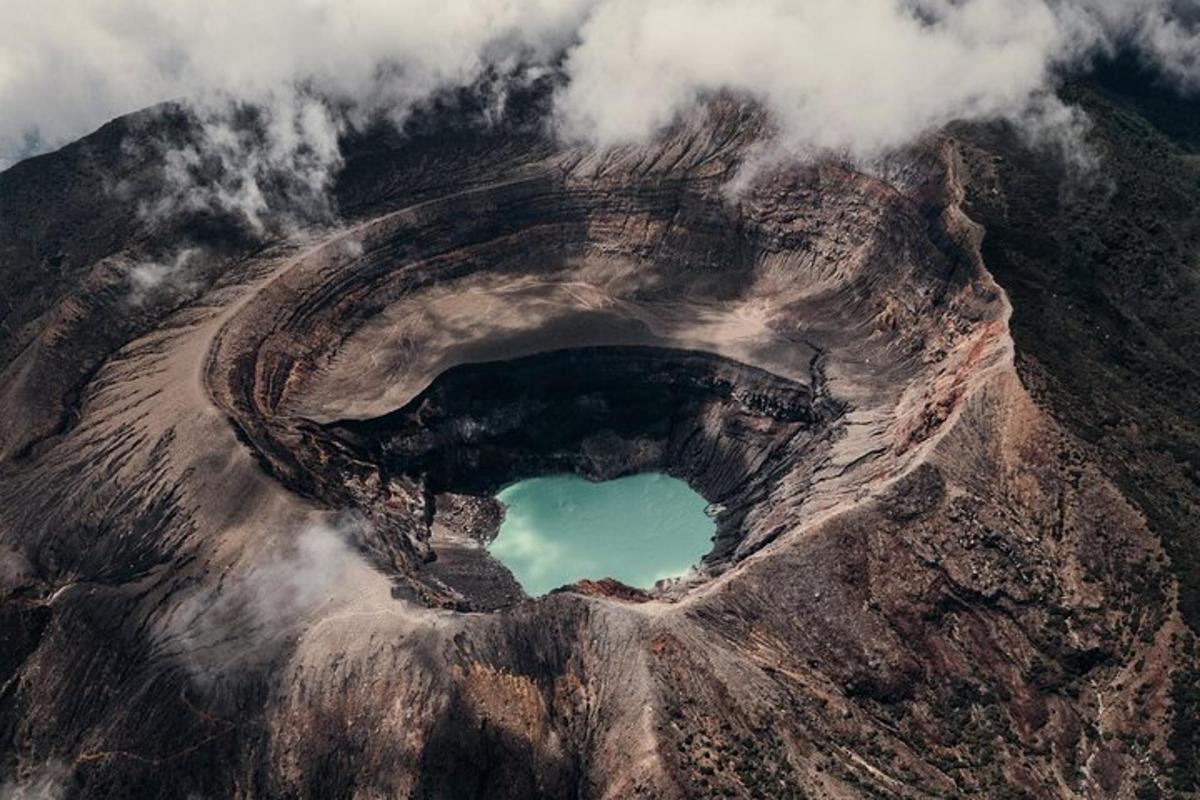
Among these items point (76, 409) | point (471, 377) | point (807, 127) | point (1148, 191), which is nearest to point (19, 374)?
point (76, 409)

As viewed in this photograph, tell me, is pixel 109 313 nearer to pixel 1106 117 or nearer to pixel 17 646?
pixel 17 646

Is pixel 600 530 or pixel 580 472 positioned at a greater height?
pixel 580 472

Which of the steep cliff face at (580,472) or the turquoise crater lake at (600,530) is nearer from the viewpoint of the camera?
the steep cliff face at (580,472)

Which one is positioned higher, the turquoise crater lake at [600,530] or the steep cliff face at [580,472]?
the steep cliff face at [580,472]

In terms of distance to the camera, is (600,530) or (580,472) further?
(580,472)
